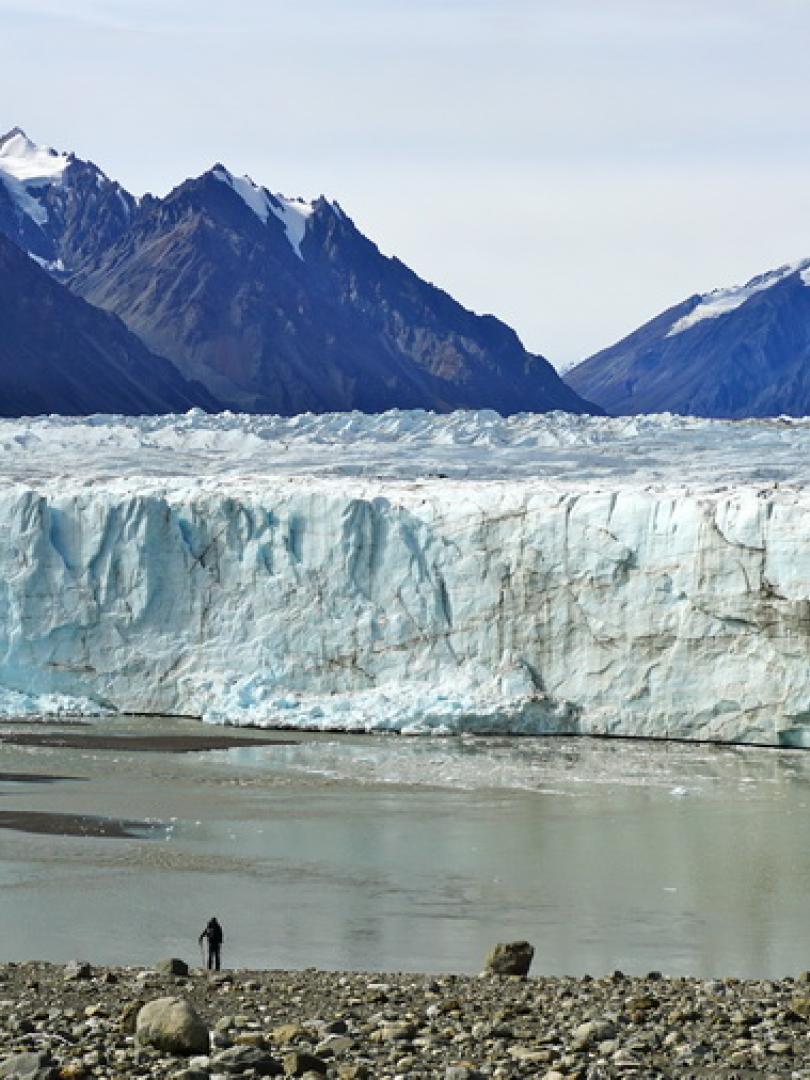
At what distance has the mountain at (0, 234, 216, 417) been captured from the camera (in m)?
102

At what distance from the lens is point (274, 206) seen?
14975 cm

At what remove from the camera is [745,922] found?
15.6 meters

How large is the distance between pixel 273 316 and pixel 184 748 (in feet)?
357

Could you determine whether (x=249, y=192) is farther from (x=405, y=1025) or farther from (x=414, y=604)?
(x=405, y=1025)

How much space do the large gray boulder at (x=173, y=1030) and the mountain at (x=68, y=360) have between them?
8836 cm

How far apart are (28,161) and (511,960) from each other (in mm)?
161765

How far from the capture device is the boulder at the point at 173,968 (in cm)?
1246

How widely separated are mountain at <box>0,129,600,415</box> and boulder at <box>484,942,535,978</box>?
349ft

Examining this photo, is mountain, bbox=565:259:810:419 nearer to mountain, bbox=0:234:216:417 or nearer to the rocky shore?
mountain, bbox=0:234:216:417

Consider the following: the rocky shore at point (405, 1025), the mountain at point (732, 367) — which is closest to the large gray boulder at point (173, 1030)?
the rocky shore at point (405, 1025)

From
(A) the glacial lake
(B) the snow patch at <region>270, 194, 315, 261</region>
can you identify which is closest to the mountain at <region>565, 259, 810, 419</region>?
→ (B) the snow patch at <region>270, 194, 315, 261</region>

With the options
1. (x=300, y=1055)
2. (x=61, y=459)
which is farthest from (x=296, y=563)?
(x=300, y=1055)

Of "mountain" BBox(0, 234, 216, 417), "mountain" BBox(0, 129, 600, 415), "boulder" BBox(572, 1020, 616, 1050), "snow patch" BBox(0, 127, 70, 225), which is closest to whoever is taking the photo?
"boulder" BBox(572, 1020, 616, 1050)

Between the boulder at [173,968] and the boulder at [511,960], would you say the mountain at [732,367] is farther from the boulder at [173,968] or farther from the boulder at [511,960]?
the boulder at [173,968]
